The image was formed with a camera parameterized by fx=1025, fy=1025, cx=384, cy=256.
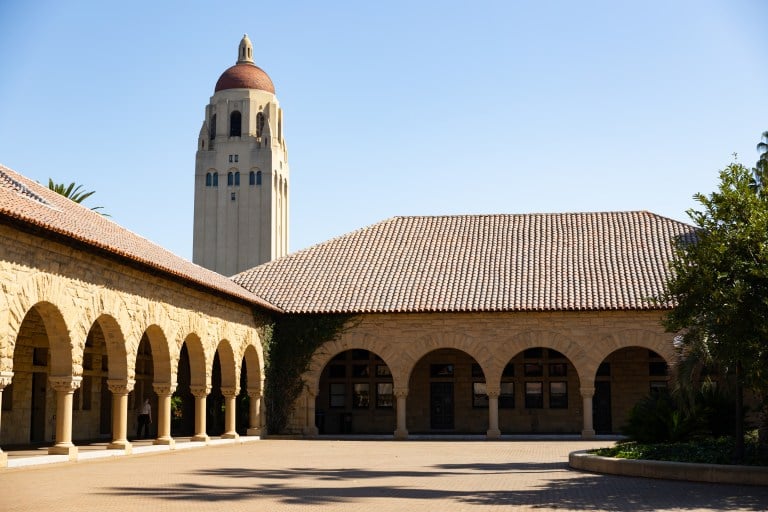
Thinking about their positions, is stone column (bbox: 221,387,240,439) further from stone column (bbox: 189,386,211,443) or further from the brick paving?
the brick paving

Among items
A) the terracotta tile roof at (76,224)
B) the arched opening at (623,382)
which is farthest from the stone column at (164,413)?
the arched opening at (623,382)

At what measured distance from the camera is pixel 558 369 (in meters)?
33.4

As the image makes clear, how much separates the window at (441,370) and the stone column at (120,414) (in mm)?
13968

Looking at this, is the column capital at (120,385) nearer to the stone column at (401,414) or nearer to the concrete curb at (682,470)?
the concrete curb at (682,470)

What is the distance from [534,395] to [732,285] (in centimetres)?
1837

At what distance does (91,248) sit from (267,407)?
42.9 feet

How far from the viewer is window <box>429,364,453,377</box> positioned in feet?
110

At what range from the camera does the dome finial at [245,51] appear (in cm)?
8650

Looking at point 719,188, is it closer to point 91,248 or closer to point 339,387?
point 91,248

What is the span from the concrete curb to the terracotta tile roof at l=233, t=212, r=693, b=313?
43.6 feet

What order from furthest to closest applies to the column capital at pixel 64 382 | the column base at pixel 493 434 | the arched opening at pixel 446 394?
1. the arched opening at pixel 446 394
2. the column base at pixel 493 434
3. the column capital at pixel 64 382

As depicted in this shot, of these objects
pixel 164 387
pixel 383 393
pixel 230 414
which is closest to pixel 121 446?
pixel 164 387

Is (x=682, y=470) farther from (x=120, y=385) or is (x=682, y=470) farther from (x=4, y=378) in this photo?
(x=120, y=385)

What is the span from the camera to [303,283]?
33344 mm
